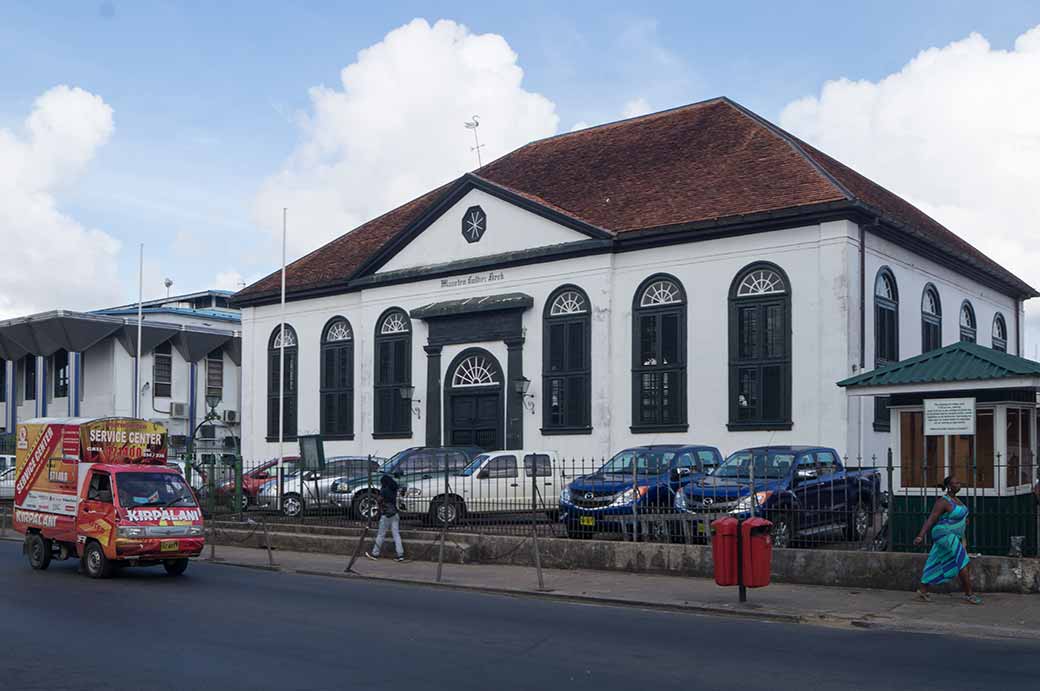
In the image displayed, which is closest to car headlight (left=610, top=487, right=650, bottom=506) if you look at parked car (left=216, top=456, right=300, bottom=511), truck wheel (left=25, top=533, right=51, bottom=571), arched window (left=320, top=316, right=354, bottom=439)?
truck wheel (left=25, top=533, right=51, bottom=571)

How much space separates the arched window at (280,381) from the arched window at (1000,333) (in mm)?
24165

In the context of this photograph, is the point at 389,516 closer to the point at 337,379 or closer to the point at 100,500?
the point at 100,500

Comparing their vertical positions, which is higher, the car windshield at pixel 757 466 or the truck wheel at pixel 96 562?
the car windshield at pixel 757 466

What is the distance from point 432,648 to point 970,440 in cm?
905

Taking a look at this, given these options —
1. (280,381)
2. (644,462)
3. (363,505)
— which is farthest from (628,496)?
(280,381)

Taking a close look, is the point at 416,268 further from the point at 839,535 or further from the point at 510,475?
the point at 839,535

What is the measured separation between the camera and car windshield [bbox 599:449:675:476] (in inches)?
806

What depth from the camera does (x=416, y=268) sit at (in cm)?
3809

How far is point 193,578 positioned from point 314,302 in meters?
24.5

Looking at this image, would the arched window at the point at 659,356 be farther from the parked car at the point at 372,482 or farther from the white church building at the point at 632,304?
the parked car at the point at 372,482

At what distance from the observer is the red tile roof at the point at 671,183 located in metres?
31.0

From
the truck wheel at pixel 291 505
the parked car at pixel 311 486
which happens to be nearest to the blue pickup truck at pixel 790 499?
the parked car at pixel 311 486

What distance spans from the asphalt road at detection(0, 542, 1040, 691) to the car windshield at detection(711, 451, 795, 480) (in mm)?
4794

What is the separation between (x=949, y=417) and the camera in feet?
53.7
